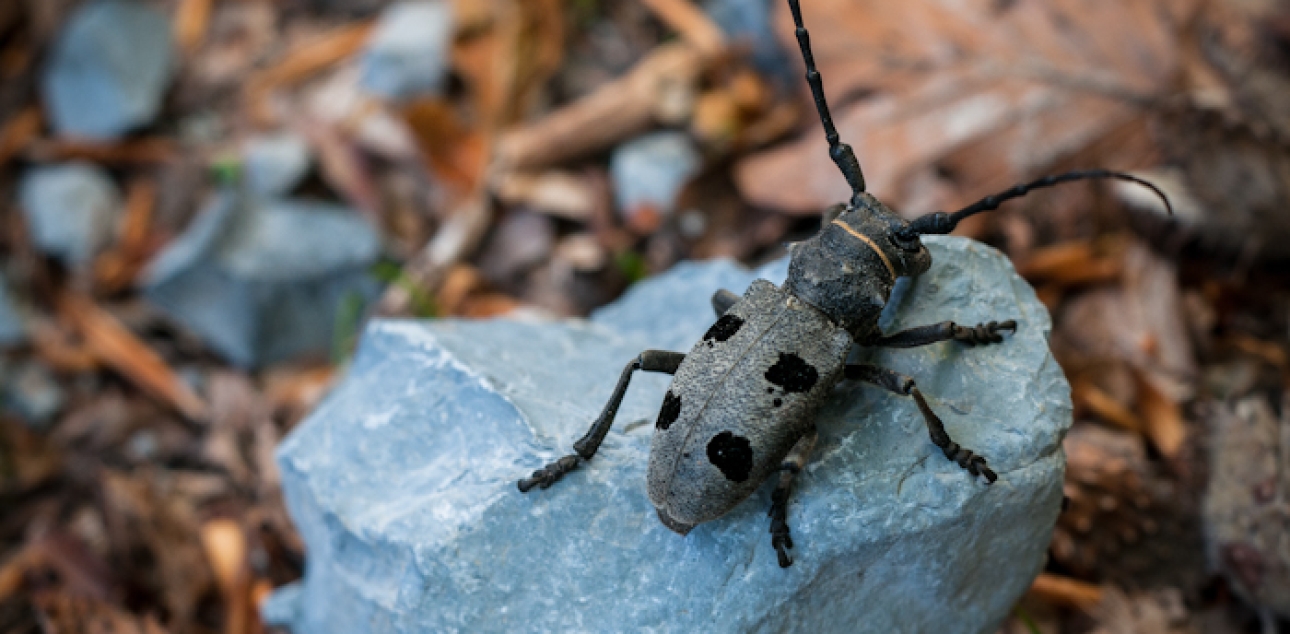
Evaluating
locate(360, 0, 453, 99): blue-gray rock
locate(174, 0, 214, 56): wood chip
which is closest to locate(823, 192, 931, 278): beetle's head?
locate(360, 0, 453, 99): blue-gray rock

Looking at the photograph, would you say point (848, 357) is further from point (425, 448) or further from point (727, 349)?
point (425, 448)

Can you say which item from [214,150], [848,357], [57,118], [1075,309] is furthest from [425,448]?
[57,118]

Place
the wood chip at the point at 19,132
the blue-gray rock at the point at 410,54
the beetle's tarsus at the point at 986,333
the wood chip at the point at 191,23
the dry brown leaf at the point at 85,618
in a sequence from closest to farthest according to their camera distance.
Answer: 1. the beetle's tarsus at the point at 986,333
2. the dry brown leaf at the point at 85,618
3. the blue-gray rock at the point at 410,54
4. the wood chip at the point at 19,132
5. the wood chip at the point at 191,23

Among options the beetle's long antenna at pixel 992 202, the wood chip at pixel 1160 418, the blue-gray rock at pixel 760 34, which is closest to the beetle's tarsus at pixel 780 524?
the beetle's long antenna at pixel 992 202

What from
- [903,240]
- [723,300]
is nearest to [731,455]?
[723,300]

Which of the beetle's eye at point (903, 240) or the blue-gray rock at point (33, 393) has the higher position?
the beetle's eye at point (903, 240)

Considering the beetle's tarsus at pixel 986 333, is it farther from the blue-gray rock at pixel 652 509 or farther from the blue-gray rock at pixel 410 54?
the blue-gray rock at pixel 410 54

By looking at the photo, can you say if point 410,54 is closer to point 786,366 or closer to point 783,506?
point 786,366
